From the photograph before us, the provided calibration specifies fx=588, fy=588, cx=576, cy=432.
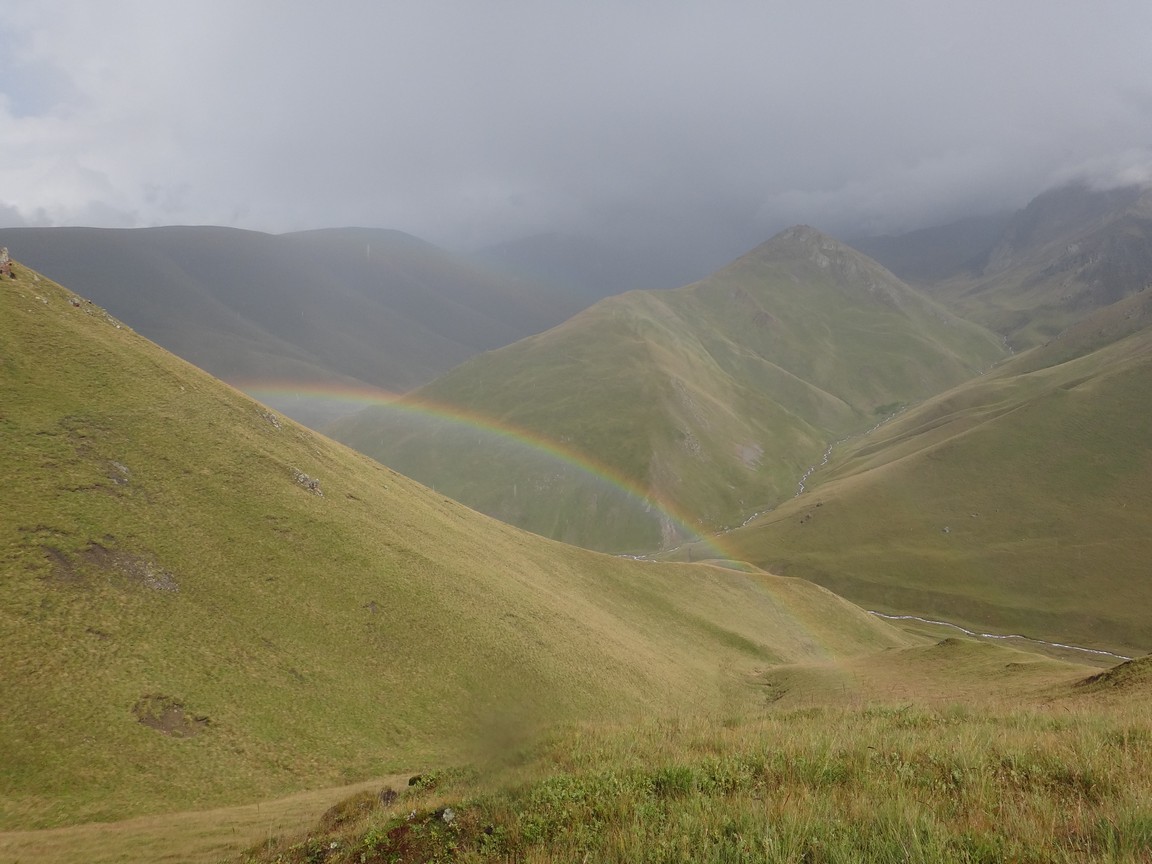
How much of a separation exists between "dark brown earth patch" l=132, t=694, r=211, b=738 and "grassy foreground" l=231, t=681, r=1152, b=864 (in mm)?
14337

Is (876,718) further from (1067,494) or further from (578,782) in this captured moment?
(1067,494)

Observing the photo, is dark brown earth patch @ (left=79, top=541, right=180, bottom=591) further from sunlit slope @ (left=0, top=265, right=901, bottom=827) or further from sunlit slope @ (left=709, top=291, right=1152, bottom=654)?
sunlit slope @ (left=709, top=291, right=1152, bottom=654)

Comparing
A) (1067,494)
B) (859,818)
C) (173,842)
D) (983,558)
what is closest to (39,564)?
(173,842)

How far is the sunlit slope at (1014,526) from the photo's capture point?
5005 inches

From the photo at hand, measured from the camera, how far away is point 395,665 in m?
32.9

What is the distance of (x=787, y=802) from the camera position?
26.3 feet

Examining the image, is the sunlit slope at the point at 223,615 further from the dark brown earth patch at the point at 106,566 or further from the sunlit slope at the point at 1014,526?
the sunlit slope at the point at 1014,526

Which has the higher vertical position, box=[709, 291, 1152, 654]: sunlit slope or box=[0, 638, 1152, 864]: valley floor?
box=[0, 638, 1152, 864]: valley floor

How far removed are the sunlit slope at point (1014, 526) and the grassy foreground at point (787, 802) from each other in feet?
474

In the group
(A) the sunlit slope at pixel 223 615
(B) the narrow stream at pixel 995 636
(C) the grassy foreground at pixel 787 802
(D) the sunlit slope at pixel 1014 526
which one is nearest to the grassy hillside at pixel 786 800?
(C) the grassy foreground at pixel 787 802

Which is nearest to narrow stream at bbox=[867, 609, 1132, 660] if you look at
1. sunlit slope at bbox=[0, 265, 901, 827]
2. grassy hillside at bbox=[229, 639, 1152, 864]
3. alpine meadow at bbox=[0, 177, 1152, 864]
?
alpine meadow at bbox=[0, 177, 1152, 864]

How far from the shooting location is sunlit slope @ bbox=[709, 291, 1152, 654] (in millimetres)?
127125

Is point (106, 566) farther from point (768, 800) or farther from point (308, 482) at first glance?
point (768, 800)

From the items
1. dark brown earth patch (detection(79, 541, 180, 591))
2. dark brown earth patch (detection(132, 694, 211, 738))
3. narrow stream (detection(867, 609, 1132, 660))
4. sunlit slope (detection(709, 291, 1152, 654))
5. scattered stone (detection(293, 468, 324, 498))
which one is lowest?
narrow stream (detection(867, 609, 1132, 660))
